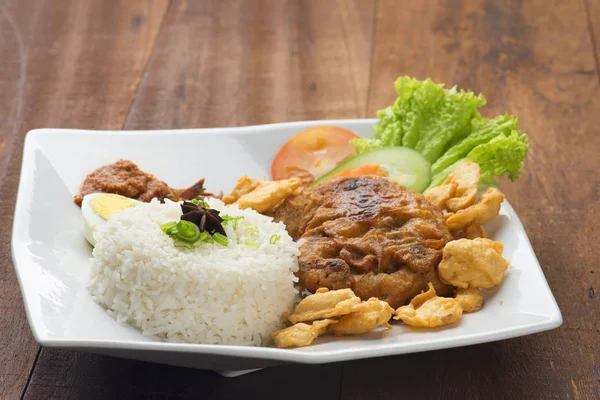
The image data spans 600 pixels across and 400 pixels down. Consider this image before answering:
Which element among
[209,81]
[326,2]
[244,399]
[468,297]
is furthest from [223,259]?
[326,2]

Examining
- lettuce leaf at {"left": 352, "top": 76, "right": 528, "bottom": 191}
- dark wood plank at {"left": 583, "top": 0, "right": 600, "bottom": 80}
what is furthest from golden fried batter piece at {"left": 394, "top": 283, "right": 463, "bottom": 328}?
dark wood plank at {"left": 583, "top": 0, "right": 600, "bottom": 80}

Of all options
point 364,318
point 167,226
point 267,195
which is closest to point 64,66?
point 267,195

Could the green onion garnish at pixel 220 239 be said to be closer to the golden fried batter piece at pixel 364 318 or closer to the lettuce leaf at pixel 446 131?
the golden fried batter piece at pixel 364 318

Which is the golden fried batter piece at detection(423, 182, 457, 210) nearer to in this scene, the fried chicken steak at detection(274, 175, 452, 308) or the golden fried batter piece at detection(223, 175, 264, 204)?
the fried chicken steak at detection(274, 175, 452, 308)

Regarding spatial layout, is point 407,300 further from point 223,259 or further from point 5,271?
point 5,271

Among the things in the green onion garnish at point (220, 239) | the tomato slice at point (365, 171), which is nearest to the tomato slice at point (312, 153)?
the tomato slice at point (365, 171)
